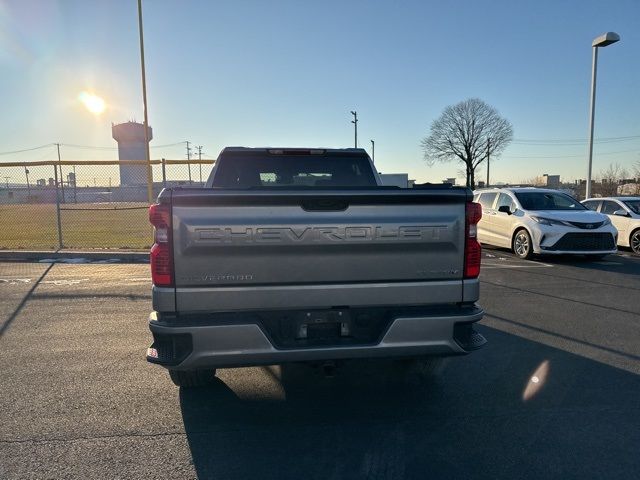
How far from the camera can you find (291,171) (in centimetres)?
508

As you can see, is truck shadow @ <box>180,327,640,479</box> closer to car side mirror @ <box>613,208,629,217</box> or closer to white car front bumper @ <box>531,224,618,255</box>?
white car front bumper @ <box>531,224,618,255</box>

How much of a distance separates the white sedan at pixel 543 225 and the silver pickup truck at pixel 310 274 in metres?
8.14

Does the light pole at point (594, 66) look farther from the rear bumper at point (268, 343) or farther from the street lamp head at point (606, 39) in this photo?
the rear bumper at point (268, 343)

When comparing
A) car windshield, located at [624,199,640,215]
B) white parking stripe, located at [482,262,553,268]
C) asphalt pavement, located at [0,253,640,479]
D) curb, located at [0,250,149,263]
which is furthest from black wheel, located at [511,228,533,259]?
curb, located at [0,250,149,263]

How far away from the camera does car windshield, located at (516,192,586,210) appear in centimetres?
1136

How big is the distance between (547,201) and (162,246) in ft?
35.9

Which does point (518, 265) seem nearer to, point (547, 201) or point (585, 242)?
point (585, 242)

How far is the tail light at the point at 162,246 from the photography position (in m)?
2.88

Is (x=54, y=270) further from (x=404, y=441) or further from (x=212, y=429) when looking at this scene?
(x=404, y=441)

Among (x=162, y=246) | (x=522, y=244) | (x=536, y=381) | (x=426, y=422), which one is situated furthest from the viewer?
(x=522, y=244)

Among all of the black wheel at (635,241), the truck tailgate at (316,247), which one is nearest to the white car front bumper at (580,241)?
the black wheel at (635,241)

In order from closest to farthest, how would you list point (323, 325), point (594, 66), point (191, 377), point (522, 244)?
1. point (323, 325)
2. point (191, 377)
3. point (522, 244)
4. point (594, 66)

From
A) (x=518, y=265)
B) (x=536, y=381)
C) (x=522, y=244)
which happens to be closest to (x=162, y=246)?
(x=536, y=381)

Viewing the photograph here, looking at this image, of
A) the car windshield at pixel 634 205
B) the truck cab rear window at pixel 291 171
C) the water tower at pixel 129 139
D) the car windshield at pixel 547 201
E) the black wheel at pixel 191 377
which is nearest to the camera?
the black wheel at pixel 191 377
